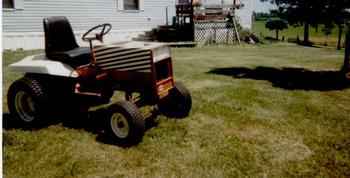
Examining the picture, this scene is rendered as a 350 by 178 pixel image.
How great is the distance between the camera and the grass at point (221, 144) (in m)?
4.07

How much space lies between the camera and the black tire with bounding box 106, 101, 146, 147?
4.54 m

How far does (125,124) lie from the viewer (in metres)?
4.76

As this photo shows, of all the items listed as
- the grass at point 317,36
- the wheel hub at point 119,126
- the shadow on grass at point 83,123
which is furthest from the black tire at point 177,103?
the grass at point 317,36

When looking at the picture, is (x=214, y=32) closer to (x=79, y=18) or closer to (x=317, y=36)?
(x=79, y=18)

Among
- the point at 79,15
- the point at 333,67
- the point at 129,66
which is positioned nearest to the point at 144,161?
the point at 129,66

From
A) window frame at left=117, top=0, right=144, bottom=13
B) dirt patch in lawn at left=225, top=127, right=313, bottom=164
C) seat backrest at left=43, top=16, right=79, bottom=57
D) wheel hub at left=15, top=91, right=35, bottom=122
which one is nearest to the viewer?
dirt patch in lawn at left=225, top=127, right=313, bottom=164

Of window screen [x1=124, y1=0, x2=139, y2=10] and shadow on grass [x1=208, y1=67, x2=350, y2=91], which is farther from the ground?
window screen [x1=124, y1=0, x2=139, y2=10]

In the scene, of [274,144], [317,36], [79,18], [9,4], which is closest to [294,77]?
[274,144]

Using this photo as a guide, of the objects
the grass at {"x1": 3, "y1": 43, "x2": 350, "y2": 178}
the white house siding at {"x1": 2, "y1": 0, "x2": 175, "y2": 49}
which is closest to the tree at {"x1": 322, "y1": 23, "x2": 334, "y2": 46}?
the grass at {"x1": 3, "y1": 43, "x2": 350, "y2": 178}

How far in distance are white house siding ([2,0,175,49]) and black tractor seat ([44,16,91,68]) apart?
10.4 meters

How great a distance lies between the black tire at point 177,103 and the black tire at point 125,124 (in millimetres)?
1126

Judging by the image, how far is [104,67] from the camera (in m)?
4.98

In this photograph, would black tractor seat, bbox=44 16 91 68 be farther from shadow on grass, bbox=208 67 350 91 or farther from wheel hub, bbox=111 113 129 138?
shadow on grass, bbox=208 67 350 91

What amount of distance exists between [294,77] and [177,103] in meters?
5.15
